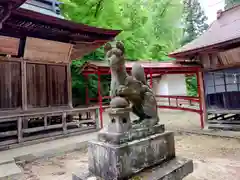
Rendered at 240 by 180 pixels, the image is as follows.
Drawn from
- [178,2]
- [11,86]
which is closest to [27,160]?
[11,86]

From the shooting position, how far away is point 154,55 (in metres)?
17.2

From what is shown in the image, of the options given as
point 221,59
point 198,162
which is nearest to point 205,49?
point 221,59

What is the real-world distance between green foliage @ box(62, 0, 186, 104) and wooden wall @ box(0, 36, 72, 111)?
13.8ft

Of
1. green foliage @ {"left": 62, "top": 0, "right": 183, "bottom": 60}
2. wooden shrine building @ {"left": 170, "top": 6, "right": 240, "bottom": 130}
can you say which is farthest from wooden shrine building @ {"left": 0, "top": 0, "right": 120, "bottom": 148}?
green foliage @ {"left": 62, "top": 0, "right": 183, "bottom": 60}

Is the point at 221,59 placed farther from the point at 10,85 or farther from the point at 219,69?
the point at 10,85

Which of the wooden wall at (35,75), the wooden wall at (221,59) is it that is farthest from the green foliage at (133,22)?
the wooden wall at (221,59)

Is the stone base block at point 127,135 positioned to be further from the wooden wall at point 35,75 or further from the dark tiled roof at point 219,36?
the dark tiled roof at point 219,36

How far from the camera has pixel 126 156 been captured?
2.28m

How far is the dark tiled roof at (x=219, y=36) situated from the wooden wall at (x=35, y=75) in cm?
436

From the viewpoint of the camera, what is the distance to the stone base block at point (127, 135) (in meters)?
2.33

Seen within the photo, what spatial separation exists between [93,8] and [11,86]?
7913mm

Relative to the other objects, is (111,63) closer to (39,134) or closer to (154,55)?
(39,134)

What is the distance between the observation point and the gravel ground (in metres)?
3.39

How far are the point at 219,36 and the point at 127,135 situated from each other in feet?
20.1
